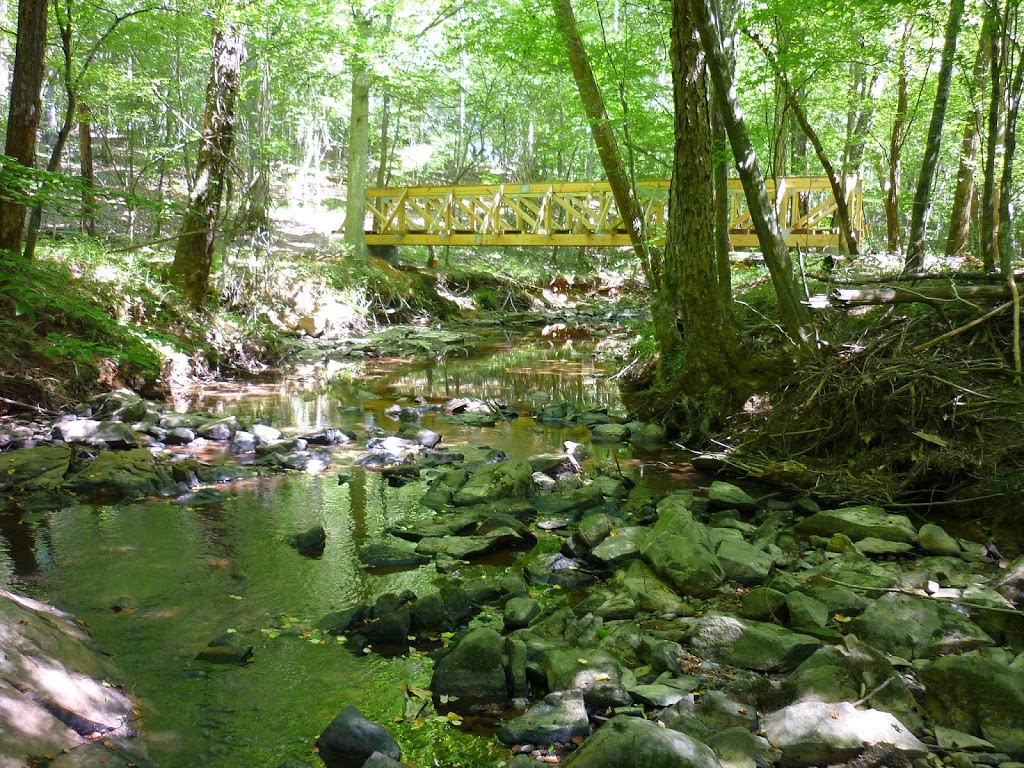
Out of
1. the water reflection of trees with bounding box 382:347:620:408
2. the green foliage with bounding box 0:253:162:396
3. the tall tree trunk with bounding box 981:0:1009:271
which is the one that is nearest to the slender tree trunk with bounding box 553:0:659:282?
the water reflection of trees with bounding box 382:347:620:408

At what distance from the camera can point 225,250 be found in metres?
10.4

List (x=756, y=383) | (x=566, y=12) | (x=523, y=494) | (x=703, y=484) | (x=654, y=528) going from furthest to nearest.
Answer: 1. (x=566, y=12)
2. (x=756, y=383)
3. (x=703, y=484)
4. (x=523, y=494)
5. (x=654, y=528)

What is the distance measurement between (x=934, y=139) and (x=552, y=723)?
7.58m

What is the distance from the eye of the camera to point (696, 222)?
6.23m

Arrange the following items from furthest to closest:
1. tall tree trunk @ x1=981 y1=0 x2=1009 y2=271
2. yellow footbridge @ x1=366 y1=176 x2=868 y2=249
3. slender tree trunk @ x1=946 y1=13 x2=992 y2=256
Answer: yellow footbridge @ x1=366 y1=176 x2=868 y2=249 < slender tree trunk @ x1=946 y1=13 x2=992 y2=256 < tall tree trunk @ x1=981 y1=0 x2=1009 y2=271

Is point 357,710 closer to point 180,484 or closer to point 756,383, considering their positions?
point 180,484

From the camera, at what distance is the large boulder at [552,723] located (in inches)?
91.0

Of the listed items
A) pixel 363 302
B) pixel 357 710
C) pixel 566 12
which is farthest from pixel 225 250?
pixel 357 710

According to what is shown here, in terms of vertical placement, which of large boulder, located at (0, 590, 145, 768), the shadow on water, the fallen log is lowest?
the shadow on water

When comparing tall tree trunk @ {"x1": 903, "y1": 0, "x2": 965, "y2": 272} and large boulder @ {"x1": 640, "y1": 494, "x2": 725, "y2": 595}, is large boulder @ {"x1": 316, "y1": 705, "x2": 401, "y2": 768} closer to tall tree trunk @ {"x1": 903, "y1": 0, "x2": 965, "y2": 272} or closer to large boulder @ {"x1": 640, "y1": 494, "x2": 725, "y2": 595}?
large boulder @ {"x1": 640, "y1": 494, "x2": 725, "y2": 595}

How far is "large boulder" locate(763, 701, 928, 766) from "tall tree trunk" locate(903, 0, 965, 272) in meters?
5.65

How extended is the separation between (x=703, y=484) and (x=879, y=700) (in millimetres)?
2984

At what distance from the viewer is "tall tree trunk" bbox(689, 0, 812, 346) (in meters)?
5.24

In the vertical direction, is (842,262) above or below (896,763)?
above
